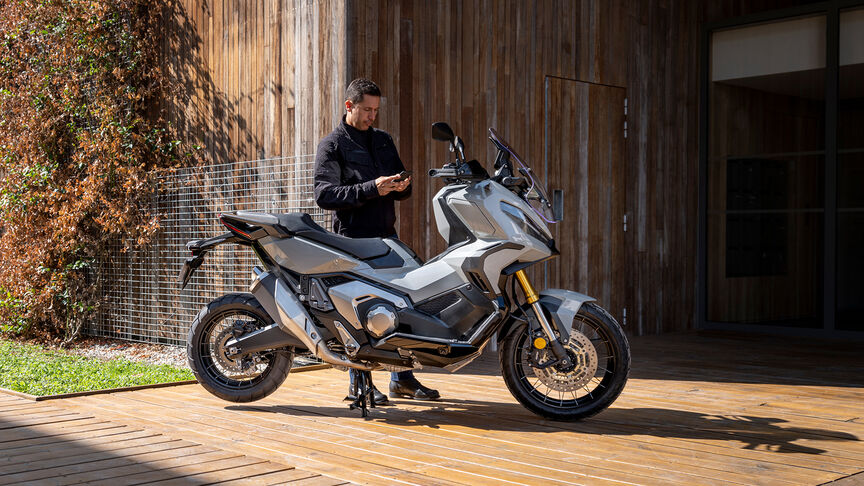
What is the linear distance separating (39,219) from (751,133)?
6087 mm

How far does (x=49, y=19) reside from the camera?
719cm

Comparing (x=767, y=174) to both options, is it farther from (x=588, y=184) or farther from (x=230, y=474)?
(x=230, y=474)

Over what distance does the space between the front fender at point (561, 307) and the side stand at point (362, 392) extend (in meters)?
0.63

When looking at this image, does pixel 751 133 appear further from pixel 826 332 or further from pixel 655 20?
pixel 826 332

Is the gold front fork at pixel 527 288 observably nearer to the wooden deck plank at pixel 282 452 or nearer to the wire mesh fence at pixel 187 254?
the wooden deck plank at pixel 282 452

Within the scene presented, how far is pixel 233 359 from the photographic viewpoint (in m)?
3.90

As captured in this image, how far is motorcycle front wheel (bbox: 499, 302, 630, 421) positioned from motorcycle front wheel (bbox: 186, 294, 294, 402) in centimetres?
103

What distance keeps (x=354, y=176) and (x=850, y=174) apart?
4901 mm

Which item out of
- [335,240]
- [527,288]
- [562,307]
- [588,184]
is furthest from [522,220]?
[588,184]

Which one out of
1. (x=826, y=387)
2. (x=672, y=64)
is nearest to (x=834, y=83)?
(x=672, y=64)

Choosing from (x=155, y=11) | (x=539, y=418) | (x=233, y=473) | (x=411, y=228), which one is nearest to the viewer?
(x=233, y=473)

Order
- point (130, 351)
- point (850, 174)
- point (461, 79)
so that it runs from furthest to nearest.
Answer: point (850, 174) < point (130, 351) < point (461, 79)

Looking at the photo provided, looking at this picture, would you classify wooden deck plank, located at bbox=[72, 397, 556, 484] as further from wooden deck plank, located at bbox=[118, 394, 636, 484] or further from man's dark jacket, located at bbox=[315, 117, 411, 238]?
man's dark jacket, located at bbox=[315, 117, 411, 238]

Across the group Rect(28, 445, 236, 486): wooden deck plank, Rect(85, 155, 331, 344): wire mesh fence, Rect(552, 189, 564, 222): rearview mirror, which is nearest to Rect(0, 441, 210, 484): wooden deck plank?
Rect(28, 445, 236, 486): wooden deck plank
